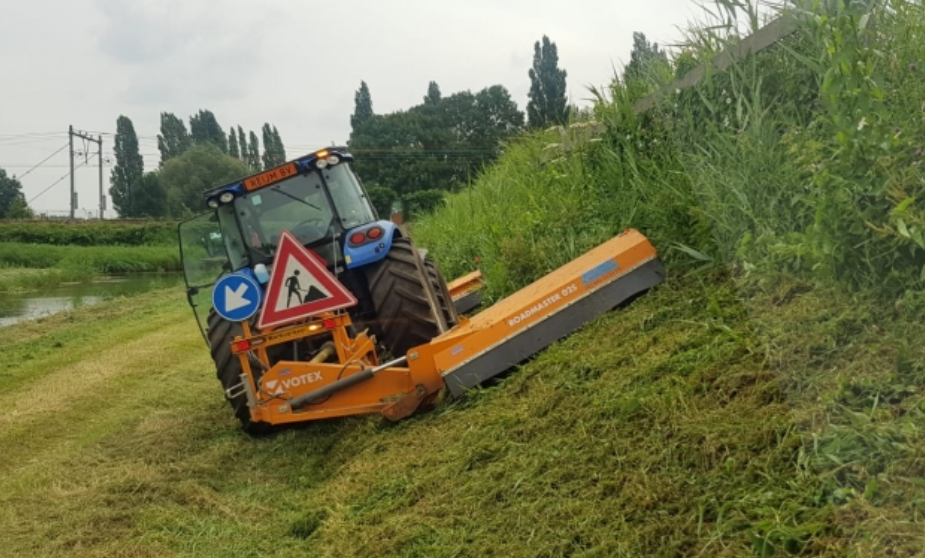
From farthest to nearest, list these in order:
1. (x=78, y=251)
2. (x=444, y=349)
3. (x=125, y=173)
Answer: (x=125, y=173) < (x=78, y=251) < (x=444, y=349)

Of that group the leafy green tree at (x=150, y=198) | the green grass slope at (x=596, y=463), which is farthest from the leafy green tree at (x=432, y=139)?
the green grass slope at (x=596, y=463)

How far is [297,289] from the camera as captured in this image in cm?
564

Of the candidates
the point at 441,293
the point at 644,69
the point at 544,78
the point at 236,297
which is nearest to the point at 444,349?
the point at 236,297

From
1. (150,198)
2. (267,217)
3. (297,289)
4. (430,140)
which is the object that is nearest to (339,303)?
(297,289)

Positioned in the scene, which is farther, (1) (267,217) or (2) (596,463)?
(1) (267,217)

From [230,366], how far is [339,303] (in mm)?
1145

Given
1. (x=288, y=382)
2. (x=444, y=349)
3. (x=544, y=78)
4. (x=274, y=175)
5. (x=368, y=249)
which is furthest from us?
(x=544, y=78)

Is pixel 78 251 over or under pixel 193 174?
under

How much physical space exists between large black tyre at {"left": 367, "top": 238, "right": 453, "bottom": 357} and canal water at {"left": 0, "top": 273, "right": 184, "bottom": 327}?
44.7 ft

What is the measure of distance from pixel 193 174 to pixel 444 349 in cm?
4783

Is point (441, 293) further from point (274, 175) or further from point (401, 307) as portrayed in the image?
point (274, 175)

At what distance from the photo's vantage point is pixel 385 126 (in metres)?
37.6

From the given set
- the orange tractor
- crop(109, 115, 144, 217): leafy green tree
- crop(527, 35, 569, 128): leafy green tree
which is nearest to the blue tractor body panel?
the orange tractor

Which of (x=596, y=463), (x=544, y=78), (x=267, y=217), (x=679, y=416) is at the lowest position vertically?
(x=596, y=463)
